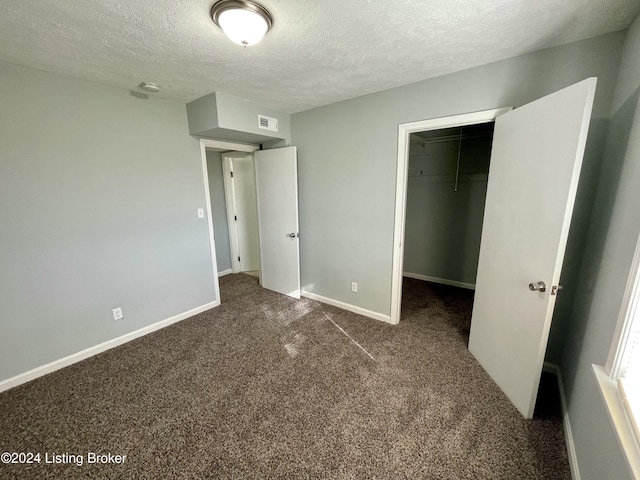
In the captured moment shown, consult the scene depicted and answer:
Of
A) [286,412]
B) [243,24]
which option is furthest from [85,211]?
[286,412]

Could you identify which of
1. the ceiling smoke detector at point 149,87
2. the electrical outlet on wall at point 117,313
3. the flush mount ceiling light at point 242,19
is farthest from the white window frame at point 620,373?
the electrical outlet on wall at point 117,313

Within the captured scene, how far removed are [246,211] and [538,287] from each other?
398cm

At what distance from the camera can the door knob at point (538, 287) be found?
4.71 ft

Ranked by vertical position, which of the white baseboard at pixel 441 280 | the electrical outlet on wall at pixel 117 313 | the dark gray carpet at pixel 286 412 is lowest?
the dark gray carpet at pixel 286 412

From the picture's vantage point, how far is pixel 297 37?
151 cm

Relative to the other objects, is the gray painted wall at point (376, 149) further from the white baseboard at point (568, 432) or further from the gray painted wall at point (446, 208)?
the gray painted wall at point (446, 208)

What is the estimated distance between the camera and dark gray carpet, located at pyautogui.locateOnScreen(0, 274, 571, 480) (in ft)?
4.41

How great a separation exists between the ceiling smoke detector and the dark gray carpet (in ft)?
7.58

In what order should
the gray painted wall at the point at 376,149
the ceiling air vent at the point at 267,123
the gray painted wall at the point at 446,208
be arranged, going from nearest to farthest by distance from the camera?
1. the gray painted wall at the point at 376,149
2. the ceiling air vent at the point at 267,123
3. the gray painted wall at the point at 446,208

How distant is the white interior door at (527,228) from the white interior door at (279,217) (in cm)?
203

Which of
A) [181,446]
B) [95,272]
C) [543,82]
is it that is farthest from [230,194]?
[543,82]

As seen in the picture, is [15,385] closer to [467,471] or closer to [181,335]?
[181,335]

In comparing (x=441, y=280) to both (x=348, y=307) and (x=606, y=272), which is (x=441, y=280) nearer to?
(x=348, y=307)

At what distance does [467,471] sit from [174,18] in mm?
2794
